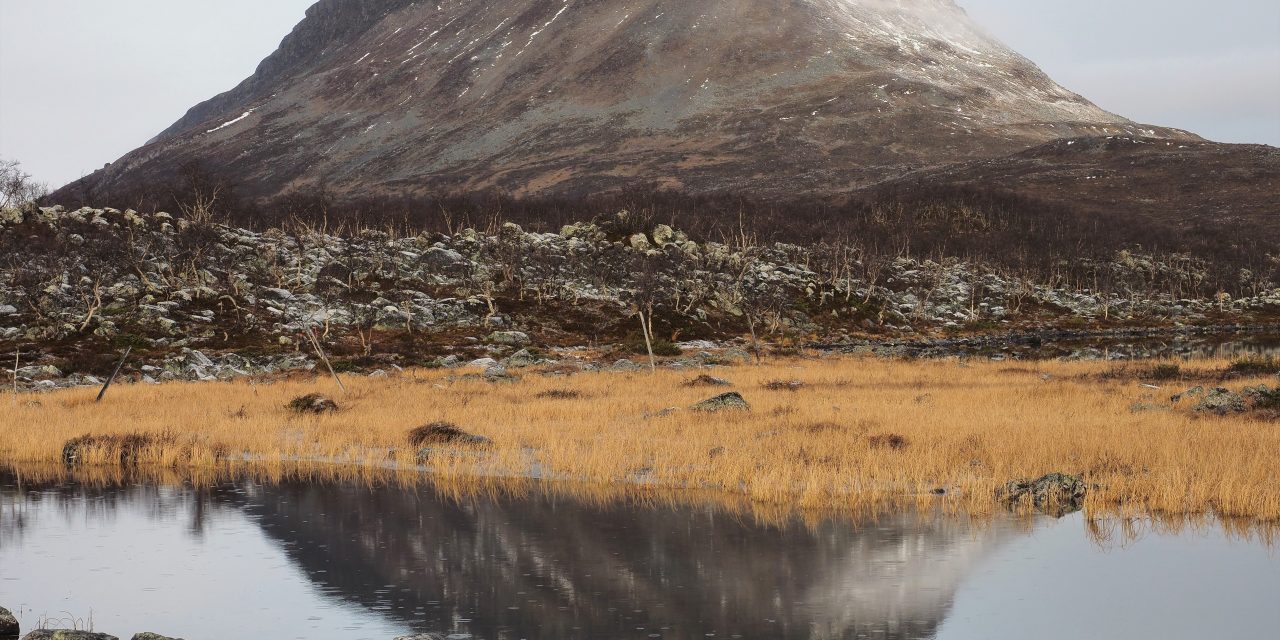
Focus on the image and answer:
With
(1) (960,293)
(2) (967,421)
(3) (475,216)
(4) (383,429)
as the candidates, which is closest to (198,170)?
(3) (475,216)

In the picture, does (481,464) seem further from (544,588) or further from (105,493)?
(544,588)

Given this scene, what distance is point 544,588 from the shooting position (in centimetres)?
1558

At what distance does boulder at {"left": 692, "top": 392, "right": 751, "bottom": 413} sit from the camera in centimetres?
3297

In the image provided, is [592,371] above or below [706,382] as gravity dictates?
below

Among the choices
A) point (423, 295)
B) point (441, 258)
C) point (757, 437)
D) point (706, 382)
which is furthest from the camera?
point (441, 258)

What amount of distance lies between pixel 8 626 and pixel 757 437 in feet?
57.8

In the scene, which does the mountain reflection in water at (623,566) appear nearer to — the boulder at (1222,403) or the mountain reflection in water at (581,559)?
the mountain reflection in water at (581,559)

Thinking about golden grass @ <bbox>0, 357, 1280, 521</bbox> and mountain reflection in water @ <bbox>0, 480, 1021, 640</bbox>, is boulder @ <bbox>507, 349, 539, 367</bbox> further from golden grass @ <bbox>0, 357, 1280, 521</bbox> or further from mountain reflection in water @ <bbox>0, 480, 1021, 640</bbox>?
mountain reflection in water @ <bbox>0, 480, 1021, 640</bbox>

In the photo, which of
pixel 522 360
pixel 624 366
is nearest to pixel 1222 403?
pixel 624 366

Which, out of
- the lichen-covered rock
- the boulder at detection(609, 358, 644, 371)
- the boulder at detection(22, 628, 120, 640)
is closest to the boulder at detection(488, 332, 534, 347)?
the boulder at detection(609, 358, 644, 371)

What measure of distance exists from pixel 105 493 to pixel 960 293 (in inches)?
4782

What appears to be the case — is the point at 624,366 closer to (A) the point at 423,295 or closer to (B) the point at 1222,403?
(B) the point at 1222,403

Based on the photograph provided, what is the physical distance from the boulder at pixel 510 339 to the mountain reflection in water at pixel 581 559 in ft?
174

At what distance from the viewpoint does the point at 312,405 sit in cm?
3572
